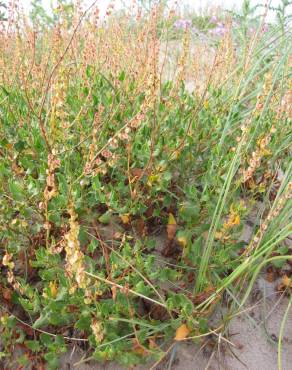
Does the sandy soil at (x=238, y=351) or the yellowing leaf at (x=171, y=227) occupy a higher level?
the yellowing leaf at (x=171, y=227)

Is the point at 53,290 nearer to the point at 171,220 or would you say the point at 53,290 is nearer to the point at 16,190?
the point at 16,190

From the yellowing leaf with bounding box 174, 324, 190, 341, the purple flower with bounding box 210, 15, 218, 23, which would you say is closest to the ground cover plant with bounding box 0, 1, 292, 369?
the yellowing leaf with bounding box 174, 324, 190, 341

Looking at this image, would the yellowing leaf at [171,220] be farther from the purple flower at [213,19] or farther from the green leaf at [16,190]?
the purple flower at [213,19]

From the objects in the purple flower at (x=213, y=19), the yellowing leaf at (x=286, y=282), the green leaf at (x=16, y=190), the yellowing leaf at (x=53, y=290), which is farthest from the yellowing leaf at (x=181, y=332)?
the purple flower at (x=213, y=19)

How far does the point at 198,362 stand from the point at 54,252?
689mm

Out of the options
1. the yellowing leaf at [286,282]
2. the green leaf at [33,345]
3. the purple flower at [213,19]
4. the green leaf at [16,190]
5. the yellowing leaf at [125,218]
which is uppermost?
the purple flower at [213,19]

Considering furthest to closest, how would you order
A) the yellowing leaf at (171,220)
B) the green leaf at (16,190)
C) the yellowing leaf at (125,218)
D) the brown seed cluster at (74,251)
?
the yellowing leaf at (171,220), the yellowing leaf at (125,218), the green leaf at (16,190), the brown seed cluster at (74,251)

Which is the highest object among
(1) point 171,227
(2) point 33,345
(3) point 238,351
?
(1) point 171,227

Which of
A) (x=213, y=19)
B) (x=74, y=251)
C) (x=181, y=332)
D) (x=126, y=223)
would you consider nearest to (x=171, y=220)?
(x=126, y=223)

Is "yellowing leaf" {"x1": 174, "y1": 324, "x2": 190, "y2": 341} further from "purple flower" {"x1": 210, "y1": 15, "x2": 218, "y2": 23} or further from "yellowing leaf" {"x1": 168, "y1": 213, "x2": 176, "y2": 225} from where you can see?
"purple flower" {"x1": 210, "y1": 15, "x2": 218, "y2": 23}

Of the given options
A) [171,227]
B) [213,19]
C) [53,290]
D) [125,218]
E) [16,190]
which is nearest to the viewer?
[53,290]

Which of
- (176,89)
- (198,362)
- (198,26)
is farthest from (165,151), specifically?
(198,26)

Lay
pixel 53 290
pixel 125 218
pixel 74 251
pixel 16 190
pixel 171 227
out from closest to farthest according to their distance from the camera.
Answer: pixel 74 251 → pixel 53 290 → pixel 16 190 → pixel 125 218 → pixel 171 227

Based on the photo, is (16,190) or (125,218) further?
(125,218)
